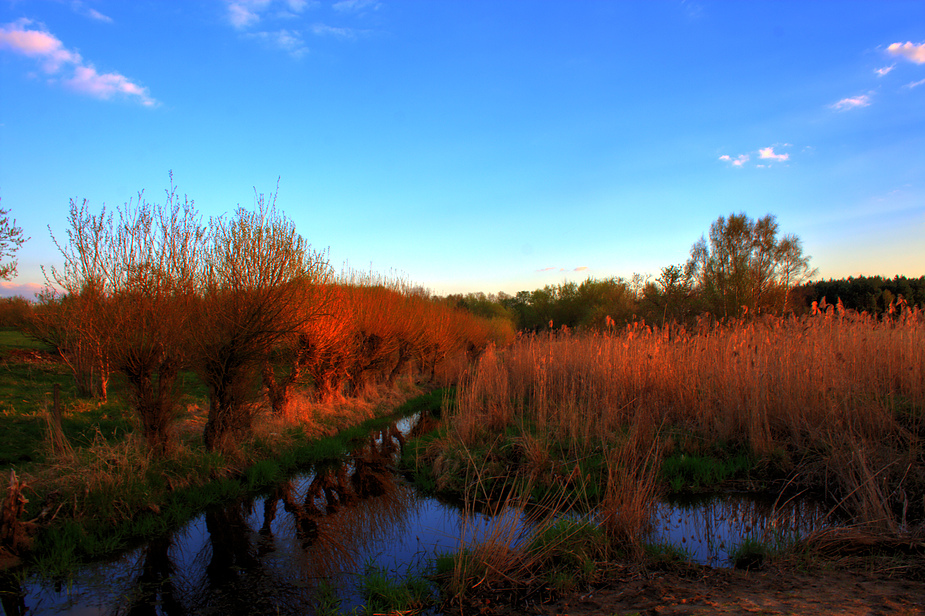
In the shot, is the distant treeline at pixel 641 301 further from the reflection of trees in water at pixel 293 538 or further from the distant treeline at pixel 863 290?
the reflection of trees in water at pixel 293 538

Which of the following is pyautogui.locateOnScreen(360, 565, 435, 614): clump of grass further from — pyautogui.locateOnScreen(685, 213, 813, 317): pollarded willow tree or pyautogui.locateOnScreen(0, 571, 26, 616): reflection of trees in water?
pyautogui.locateOnScreen(685, 213, 813, 317): pollarded willow tree

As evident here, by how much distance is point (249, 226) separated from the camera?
26.9ft

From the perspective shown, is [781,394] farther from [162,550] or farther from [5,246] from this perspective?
[5,246]

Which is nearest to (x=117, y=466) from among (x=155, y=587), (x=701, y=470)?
(x=155, y=587)

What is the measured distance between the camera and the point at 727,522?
4836 millimetres

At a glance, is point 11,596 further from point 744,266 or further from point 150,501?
point 744,266

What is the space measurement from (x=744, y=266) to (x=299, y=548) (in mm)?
26730

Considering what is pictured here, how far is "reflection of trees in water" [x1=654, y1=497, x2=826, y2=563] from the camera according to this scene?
13.7ft

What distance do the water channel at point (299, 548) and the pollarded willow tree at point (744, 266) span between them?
21087 mm

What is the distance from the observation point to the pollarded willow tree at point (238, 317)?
23.8 ft

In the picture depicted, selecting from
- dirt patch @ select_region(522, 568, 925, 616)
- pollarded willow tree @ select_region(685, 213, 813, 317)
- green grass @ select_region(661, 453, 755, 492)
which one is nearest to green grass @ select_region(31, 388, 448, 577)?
dirt patch @ select_region(522, 568, 925, 616)

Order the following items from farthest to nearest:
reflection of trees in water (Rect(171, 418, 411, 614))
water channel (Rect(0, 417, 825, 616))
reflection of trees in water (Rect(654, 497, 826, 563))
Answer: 1. reflection of trees in water (Rect(654, 497, 826, 563))
2. reflection of trees in water (Rect(171, 418, 411, 614))
3. water channel (Rect(0, 417, 825, 616))

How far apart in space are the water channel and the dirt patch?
60 centimetres

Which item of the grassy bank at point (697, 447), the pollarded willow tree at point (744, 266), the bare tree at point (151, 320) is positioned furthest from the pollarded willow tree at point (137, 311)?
the pollarded willow tree at point (744, 266)
